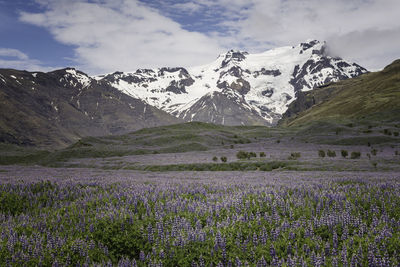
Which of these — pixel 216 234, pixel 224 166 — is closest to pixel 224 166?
pixel 224 166

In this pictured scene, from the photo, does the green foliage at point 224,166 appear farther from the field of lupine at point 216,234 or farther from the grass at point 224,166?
the field of lupine at point 216,234

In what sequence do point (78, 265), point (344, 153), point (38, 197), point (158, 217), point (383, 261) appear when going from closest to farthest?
point (383, 261) < point (78, 265) < point (158, 217) < point (38, 197) < point (344, 153)

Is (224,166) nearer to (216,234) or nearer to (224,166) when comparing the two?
(224,166)

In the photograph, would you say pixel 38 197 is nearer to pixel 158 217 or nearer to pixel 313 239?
pixel 158 217

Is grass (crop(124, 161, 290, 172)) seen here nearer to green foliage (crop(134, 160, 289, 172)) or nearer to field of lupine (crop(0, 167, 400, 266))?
green foliage (crop(134, 160, 289, 172))

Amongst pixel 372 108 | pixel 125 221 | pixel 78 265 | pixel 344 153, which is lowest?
pixel 78 265

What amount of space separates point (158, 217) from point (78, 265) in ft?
7.15

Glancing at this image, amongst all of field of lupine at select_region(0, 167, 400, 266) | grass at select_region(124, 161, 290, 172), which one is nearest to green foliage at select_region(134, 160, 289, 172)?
grass at select_region(124, 161, 290, 172)

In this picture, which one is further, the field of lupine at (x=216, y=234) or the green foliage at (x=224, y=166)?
the green foliage at (x=224, y=166)

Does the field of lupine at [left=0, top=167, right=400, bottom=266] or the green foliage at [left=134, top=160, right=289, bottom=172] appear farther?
the green foliage at [left=134, top=160, right=289, bottom=172]

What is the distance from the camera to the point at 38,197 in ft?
37.2

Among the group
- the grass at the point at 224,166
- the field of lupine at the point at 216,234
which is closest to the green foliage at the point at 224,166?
the grass at the point at 224,166

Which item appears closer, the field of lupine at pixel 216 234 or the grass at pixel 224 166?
the field of lupine at pixel 216 234

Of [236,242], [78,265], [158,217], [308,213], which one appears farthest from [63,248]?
[308,213]
